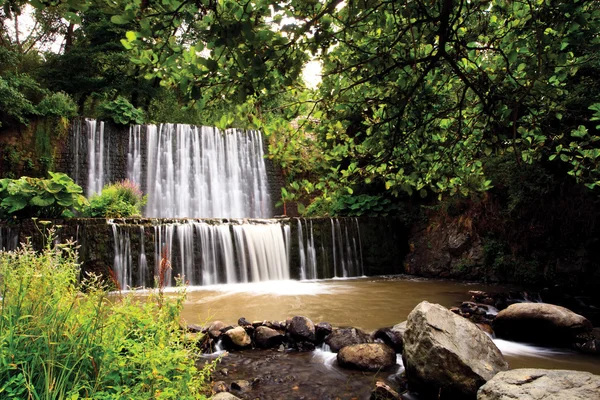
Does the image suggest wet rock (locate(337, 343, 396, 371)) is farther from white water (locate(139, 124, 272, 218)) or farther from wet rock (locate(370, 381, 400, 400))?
white water (locate(139, 124, 272, 218))

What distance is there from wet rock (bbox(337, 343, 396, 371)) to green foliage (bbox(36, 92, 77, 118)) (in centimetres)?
1530

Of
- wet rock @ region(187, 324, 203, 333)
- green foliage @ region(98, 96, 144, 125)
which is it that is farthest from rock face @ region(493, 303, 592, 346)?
green foliage @ region(98, 96, 144, 125)

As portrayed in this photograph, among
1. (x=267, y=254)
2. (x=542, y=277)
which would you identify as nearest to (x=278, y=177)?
(x=267, y=254)

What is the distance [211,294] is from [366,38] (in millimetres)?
7745

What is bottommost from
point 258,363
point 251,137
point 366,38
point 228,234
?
point 258,363

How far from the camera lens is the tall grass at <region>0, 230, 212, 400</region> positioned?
1919mm

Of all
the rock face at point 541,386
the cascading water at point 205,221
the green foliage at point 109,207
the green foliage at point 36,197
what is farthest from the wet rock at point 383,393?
the green foliage at point 109,207

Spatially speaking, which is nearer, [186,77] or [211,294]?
[186,77]

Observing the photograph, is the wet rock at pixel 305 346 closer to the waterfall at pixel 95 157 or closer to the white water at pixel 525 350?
the white water at pixel 525 350

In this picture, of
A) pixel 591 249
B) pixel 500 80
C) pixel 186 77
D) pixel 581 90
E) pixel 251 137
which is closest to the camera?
pixel 186 77

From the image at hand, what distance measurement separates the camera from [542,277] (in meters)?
8.77

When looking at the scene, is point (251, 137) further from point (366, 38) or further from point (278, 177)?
point (366, 38)

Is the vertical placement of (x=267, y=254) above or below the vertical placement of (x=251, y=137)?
below

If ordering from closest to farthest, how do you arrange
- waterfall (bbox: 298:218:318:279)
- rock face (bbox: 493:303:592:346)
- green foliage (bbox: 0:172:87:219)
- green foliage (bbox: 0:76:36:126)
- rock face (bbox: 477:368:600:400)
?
rock face (bbox: 477:368:600:400) < rock face (bbox: 493:303:592:346) < green foliage (bbox: 0:172:87:219) < waterfall (bbox: 298:218:318:279) < green foliage (bbox: 0:76:36:126)
